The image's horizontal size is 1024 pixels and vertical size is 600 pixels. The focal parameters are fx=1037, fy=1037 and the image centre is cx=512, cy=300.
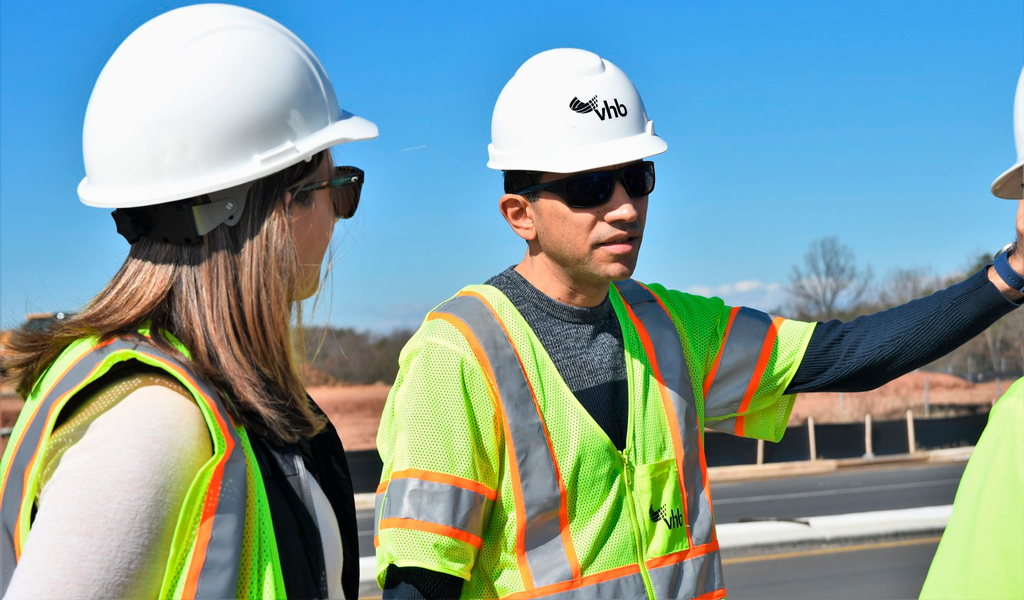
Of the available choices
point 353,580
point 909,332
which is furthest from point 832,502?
point 353,580

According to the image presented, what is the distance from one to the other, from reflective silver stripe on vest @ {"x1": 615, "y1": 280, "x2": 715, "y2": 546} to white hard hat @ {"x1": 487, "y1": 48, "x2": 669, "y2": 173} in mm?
469

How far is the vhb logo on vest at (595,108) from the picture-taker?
3223mm

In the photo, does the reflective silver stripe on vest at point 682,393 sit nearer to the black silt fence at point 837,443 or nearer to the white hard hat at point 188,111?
the white hard hat at point 188,111

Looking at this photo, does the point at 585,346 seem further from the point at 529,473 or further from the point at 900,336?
the point at 900,336

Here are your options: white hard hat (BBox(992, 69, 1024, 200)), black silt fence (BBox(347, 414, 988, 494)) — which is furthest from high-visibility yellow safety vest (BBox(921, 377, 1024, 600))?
black silt fence (BBox(347, 414, 988, 494))

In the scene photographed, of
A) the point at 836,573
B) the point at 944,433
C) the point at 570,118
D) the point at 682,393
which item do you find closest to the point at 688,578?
the point at 682,393

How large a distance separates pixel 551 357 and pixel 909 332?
3.86ft

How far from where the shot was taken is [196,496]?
60.6 inches

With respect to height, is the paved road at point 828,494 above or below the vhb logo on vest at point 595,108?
below

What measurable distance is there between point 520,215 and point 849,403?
117ft

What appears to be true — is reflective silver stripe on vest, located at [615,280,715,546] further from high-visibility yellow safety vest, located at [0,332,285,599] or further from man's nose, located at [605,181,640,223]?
high-visibility yellow safety vest, located at [0,332,285,599]

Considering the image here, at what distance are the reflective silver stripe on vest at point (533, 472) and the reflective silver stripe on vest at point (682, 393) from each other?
1.50 ft

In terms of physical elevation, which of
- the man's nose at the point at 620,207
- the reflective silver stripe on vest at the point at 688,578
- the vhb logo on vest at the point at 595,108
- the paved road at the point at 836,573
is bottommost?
the paved road at the point at 836,573

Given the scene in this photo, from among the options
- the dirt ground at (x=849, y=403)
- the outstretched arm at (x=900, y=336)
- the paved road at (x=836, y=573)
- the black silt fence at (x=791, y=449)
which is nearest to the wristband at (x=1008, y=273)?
the outstretched arm at (x=900, y=336)
